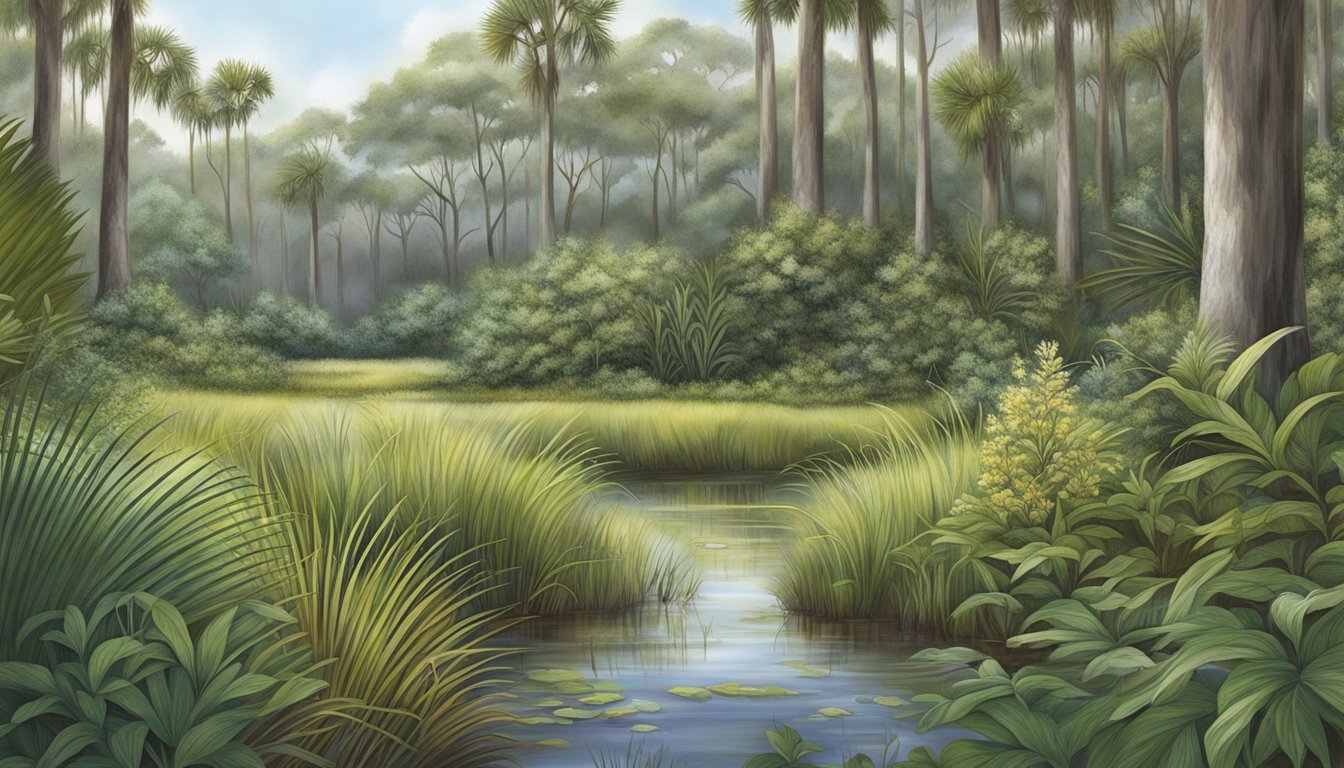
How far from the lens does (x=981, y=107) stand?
9.22m

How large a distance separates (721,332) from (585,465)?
1697 millimetres

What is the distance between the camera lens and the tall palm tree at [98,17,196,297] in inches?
326

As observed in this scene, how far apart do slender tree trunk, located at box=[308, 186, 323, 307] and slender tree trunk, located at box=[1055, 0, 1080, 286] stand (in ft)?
15.7

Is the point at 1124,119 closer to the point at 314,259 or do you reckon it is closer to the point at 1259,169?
the point at 1259,169

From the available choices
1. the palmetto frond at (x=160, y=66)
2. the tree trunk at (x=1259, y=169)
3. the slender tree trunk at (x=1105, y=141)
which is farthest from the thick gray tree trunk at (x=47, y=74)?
the slender tree trunk at (x=1105, y=141)

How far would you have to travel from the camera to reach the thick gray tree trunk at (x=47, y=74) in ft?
28.5

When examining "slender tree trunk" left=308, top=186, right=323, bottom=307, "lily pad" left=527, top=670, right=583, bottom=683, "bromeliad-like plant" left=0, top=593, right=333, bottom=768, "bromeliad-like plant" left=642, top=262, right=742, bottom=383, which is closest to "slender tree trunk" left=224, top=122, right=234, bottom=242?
"slender tree trunk" left=308, top=186, right=323, bottom=307

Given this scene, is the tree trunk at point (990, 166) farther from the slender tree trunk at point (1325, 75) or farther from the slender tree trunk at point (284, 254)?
the slender tree trunk at point (284, 254)

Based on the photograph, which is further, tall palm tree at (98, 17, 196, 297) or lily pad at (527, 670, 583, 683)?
tall palm tree at (98, 17, 196, 297)

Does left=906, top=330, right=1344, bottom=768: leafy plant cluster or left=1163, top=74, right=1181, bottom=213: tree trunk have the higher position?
left=1163, top=74, right=1181, bottom=213: tree trunk

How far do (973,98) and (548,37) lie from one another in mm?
2887

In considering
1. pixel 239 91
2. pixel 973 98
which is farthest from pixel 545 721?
pixel 973 98

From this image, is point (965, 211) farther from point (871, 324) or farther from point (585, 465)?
point (585, 465)

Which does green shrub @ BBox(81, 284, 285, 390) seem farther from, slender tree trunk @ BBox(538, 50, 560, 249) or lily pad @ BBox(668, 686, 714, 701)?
lily pad @ BBox(668, 686, 714, 701)
